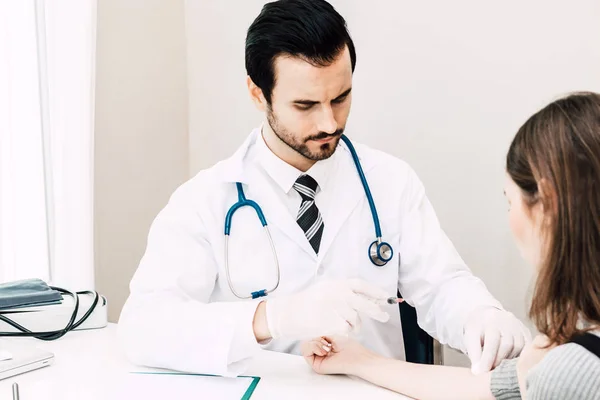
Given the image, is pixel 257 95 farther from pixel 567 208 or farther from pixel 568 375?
pixel 568 375

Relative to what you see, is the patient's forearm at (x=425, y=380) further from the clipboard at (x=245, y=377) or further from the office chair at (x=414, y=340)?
the office chair at (x=414, y=340)

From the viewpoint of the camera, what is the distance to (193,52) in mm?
2496

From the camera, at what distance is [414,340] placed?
1.55 m

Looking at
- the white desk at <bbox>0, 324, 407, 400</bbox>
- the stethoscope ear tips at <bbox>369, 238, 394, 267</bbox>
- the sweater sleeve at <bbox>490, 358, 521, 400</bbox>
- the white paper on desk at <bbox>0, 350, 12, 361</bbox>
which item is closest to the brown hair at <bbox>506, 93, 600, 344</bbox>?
the sweater sleeve at <bbox>490, 358, 521, 400</bbox>

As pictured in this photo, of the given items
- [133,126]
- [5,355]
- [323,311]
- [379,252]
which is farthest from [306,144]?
[133,126]

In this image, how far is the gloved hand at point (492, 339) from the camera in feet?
3.62

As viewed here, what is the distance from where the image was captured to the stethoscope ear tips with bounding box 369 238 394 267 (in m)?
1.47

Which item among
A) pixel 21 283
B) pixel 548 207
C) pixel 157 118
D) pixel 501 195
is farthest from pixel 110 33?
pixel 548 207

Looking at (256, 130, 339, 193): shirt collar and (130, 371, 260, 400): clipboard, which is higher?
(256, 130, 339, 193): shirt collar

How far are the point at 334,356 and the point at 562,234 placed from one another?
0.50m

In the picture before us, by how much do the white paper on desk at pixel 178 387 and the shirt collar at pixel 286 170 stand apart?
51cm

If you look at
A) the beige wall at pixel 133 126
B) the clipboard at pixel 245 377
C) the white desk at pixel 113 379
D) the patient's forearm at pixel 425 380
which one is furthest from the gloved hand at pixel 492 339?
the beige wall at pixel 133 126

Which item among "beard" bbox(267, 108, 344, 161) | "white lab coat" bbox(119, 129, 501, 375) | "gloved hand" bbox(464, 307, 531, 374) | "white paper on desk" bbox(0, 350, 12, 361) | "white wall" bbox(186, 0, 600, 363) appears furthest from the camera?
"white wall" bbox(186, 0, 600, 363)

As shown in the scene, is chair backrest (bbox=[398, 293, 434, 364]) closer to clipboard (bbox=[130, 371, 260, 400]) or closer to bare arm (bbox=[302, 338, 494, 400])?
bare arm (bbox=[302, 338, 494, 400])
